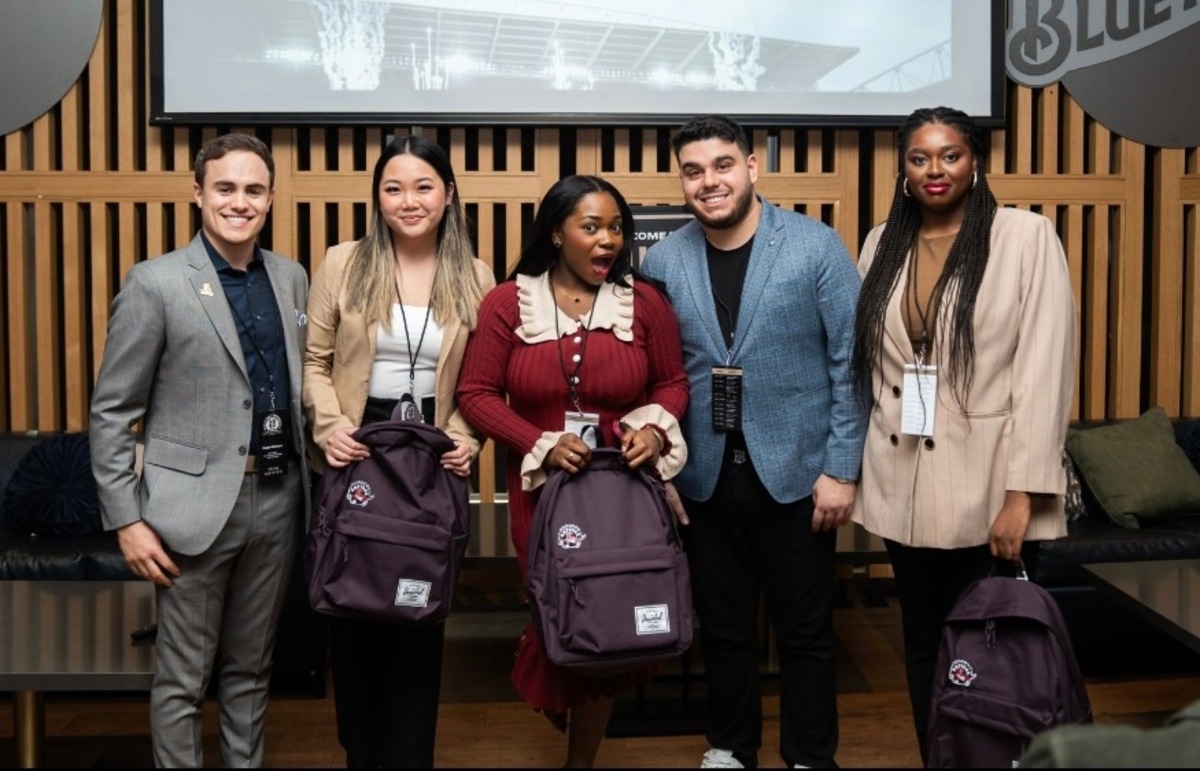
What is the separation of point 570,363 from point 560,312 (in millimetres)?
140

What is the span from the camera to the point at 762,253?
309cm

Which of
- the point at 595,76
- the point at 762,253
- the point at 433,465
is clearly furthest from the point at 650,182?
the point at 433,465

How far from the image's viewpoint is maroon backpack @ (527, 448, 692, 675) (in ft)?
8.87

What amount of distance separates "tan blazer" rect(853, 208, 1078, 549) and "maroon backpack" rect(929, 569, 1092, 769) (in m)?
0.20

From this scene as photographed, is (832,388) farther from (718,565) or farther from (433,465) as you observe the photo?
(433,465)

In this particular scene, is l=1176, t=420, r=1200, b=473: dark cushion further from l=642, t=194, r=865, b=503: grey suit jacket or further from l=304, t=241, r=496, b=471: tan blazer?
l=304, t=241, r=496, b=471: tan blazer

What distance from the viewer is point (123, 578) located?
4137mm

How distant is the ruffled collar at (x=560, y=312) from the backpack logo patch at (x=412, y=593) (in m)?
0.63

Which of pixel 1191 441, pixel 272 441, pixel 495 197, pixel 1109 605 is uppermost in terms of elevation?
pixel 495 197

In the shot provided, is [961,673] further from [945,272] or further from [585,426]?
[585,426]

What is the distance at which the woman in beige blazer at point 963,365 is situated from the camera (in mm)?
2750

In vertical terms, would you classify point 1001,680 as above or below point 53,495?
below

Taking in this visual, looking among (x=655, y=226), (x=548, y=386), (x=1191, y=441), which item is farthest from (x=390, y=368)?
(x=1191, y=441)

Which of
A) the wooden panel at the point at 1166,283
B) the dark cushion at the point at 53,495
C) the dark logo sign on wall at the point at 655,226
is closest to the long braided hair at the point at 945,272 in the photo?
the dark logo sign on wall at the point at 655,226
